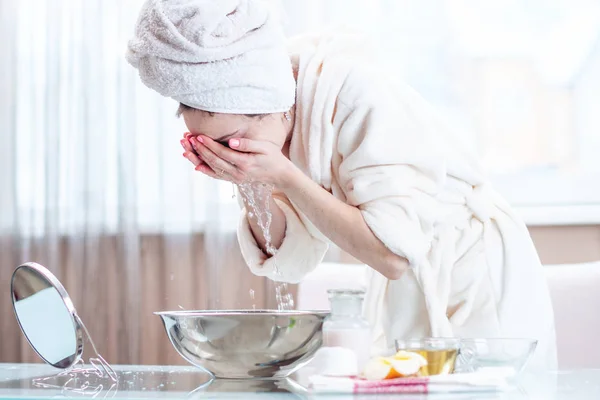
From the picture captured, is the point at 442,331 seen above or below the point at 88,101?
below

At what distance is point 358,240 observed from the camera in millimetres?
1220

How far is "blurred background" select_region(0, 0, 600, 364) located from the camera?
8.94ft

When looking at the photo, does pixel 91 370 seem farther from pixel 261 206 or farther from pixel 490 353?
pixel 490 353

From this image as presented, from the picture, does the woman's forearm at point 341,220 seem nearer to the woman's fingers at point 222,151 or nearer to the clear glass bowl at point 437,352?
the woman's fingers at point 222,151

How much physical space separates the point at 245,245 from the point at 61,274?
1732 millimetres

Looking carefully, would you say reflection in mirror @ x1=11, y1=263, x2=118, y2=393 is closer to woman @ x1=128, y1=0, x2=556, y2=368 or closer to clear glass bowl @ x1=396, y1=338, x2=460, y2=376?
woman @ x1=128, y1=0, x2=556, y2=368

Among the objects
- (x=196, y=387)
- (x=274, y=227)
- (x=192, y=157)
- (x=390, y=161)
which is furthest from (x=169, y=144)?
(x=196, y=387)

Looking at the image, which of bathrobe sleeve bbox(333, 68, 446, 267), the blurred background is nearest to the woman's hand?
bathrobe sleeve bbox(333, 68, 446, 267)

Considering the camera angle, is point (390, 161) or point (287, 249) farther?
point (287, 249)

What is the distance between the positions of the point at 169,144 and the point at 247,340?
205 centimetres

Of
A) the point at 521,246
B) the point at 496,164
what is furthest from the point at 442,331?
the point at 496,164

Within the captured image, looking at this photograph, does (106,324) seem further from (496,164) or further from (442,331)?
(442,331)

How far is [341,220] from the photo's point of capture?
4.00 ft

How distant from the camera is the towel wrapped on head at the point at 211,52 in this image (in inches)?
43.2
